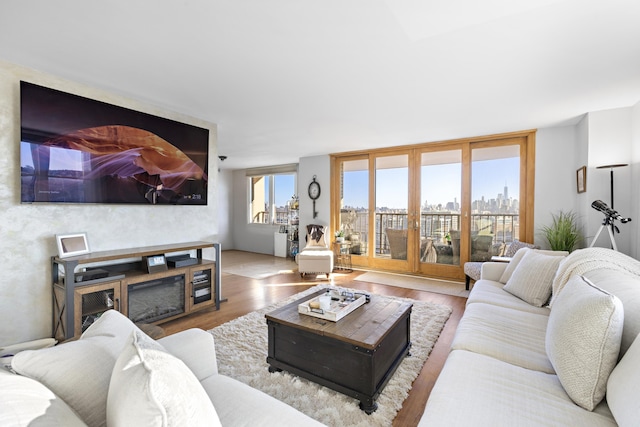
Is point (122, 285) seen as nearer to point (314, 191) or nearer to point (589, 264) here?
point (589, 264)

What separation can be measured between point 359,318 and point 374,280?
290cm

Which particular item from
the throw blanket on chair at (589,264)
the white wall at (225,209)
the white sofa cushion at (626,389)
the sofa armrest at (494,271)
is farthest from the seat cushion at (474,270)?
the white wall at (225,209)

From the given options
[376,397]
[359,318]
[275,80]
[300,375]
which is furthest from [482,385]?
[275,80]

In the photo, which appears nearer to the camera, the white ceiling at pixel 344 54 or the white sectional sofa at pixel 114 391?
the white sectional sofa at pixel 114 391

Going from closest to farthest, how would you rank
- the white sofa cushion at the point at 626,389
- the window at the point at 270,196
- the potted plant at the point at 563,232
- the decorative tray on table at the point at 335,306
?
1. the white sofa cushion at the point at 626,389
2. the decorative tray on table at the point at 335,306
3. the potted plant at the point at 563,232
4. the window at the point at 270,196

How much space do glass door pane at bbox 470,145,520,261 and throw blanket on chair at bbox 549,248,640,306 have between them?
244cm

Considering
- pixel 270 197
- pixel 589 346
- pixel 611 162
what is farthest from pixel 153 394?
pixel 270 197

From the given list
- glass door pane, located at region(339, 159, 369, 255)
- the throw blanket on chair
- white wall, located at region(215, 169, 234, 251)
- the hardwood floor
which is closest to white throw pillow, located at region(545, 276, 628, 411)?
the throw blanket on chair

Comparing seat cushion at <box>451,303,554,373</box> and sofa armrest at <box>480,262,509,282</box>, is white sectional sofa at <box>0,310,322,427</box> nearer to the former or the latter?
seat cushion at <box>451,303,554,373</box>

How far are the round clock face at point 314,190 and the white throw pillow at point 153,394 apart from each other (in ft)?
18.2

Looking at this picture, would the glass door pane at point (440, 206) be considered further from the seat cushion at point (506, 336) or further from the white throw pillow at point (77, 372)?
the white throw pillow at point (77, 372)

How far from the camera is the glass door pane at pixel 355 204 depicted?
585 centimetres

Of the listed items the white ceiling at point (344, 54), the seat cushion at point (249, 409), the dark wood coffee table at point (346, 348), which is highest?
the white ceiling at point (344, 54)

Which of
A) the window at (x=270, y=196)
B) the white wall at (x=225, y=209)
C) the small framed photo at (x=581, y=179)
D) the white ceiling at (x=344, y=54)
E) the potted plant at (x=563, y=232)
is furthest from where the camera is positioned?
the white wall at (x=225, y=209)
